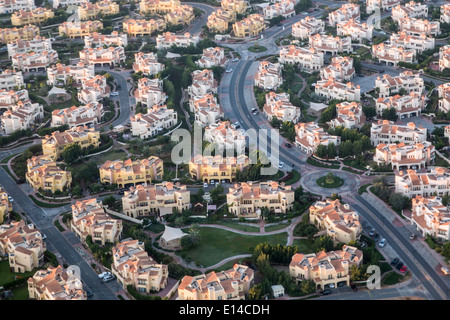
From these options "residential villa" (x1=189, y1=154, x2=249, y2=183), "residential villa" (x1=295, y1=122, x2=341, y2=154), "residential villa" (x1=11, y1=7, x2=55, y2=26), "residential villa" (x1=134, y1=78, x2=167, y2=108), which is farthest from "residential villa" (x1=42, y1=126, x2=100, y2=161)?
"residential villa" (x1=11, y1=7, x2=55, y2=26)

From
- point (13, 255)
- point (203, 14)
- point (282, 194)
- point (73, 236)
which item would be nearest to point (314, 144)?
point (282, 194)

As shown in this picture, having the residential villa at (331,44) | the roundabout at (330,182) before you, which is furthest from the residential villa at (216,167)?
the residential villa at (331,44)

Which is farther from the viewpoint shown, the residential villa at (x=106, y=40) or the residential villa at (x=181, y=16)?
the residential villa at (x=181, y=16)

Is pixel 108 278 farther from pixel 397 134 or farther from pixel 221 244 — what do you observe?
pixel 397 134

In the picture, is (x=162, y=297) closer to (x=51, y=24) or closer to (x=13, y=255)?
(x=13, y=255)

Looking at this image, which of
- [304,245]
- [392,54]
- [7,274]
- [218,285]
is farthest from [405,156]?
[7,274]

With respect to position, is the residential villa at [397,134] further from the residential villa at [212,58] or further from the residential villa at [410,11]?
the residential villa at [410,11]

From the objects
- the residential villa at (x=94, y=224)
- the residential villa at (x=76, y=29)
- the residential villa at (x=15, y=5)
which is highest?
the residential villa at (x=94, y=224)
